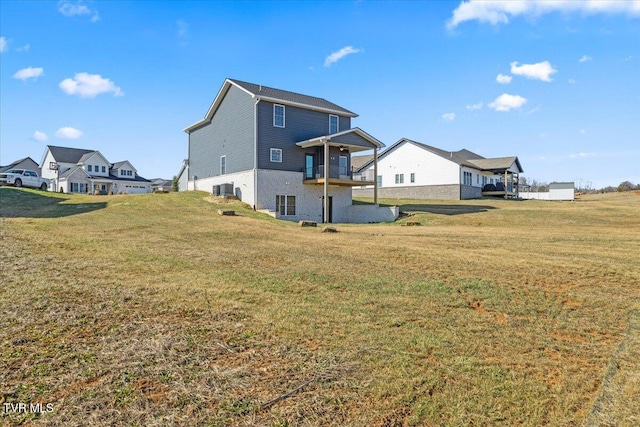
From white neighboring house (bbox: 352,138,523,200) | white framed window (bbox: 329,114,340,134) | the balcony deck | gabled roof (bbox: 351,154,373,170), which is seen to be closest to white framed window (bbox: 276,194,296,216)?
the balcony deck

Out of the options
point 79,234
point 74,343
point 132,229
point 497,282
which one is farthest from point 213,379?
point 132,229

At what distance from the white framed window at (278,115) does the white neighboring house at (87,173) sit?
32.1 metres

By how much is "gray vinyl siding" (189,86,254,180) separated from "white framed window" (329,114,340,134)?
6.45 metres

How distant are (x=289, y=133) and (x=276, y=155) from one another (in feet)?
6.55

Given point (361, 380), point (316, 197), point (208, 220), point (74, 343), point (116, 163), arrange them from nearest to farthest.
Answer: point (361, 380) → point (74, 343) → point (208, 220) → point (316, 197) → point (116, 163)

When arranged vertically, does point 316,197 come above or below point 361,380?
above

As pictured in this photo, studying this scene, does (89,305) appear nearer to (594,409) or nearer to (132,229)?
(594,409)

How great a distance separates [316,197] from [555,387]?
2446cm

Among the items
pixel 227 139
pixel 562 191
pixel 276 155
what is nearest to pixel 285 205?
pixel 276 155

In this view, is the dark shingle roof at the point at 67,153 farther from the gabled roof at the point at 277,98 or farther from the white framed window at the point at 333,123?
the white framed window at the point at 333,123

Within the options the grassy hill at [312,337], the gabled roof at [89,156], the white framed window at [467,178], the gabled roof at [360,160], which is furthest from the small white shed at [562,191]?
the gabled roof at [89,156]

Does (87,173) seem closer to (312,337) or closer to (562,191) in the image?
(312,337)

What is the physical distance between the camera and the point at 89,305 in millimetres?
5438

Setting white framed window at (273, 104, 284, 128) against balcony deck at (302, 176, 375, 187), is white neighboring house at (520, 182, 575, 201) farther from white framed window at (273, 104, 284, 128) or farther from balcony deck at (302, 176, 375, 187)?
white framed window at (273, 104, 284, 128)
